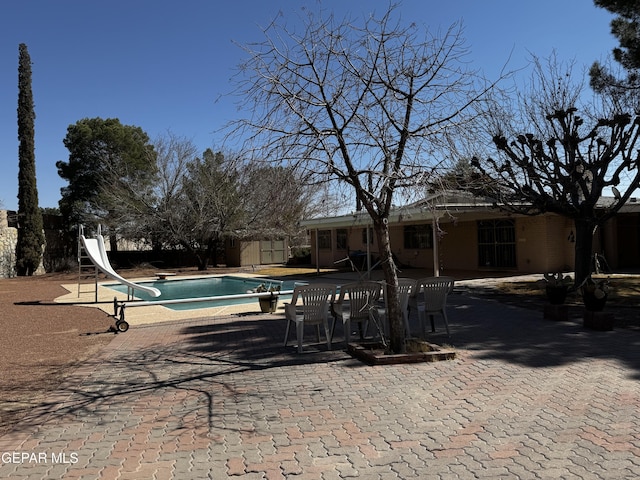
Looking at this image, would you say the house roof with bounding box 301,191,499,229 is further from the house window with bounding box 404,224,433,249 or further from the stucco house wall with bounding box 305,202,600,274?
the house window with bounding box 404,224,433,249

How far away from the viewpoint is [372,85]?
6312 millimetres

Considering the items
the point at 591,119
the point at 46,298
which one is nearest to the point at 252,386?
the point at 591,119

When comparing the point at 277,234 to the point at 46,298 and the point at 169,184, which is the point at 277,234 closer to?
the point at 169,184

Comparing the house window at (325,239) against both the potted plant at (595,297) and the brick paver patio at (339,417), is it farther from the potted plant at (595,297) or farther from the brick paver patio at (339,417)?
the brick paver patio at (339,417)

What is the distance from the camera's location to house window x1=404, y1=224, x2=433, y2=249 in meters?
23.4

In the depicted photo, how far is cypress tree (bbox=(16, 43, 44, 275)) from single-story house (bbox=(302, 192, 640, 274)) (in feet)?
48.4

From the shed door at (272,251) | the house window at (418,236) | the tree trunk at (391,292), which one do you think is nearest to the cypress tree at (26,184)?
the shed door at (272,251)

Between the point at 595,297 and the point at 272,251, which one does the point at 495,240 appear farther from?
the point at 272,251

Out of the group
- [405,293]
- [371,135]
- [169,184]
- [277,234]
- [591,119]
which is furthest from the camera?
[277,234]

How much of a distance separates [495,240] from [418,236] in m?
4.19

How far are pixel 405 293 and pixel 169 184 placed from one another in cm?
2464

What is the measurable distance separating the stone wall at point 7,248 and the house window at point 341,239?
17559 millimetres

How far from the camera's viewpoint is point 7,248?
27000 mm

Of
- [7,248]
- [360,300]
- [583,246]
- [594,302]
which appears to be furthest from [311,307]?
[7,248]
